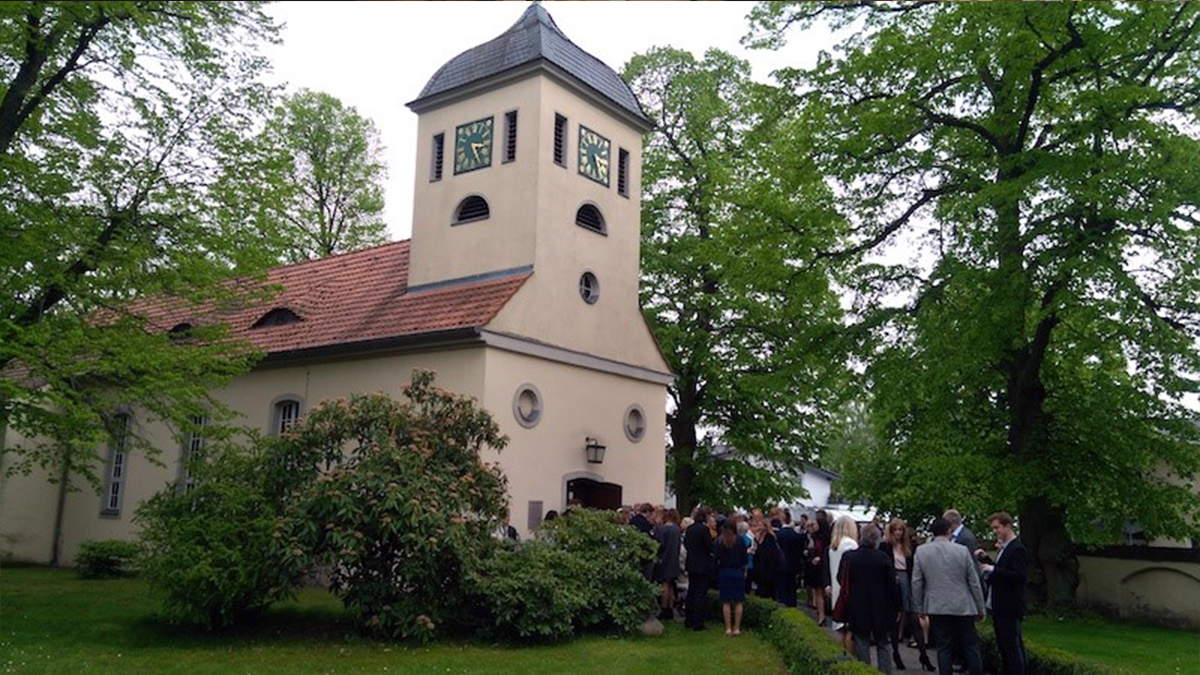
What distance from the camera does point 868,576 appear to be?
32.9 feet

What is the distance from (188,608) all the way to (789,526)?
30.5ft

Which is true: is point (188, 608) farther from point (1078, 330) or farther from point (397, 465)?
point (1078, 330)

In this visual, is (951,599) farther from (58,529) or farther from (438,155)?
(58,529)

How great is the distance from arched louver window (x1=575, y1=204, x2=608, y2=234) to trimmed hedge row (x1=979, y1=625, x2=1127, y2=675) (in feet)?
38.3

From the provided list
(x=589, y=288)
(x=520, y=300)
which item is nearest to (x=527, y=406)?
(x=520, y=300)

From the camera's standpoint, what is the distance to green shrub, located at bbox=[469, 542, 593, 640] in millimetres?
12445

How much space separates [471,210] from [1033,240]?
11.0 m

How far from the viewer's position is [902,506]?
25734mm

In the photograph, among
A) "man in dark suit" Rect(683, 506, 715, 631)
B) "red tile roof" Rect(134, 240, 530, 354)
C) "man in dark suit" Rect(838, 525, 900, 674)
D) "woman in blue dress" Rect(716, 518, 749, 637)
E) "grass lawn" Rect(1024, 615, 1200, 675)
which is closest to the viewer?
"man in dark suit" Rect(838, 525, 900, 674)

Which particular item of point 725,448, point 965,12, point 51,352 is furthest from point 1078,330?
point 51,352

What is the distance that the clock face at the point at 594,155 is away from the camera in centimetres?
2028

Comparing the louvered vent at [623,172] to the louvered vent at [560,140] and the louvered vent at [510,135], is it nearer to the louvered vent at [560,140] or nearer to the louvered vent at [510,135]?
the louvered vent at [560,140]

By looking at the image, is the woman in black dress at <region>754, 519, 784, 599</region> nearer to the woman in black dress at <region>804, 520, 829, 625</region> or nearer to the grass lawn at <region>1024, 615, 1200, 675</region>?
the woman in black dress at <region>804, 520, 829, 625</region>

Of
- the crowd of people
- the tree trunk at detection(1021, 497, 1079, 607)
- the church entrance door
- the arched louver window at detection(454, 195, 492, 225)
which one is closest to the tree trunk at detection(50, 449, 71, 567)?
the arched louver window at detection(454, 195, 492, 225)
